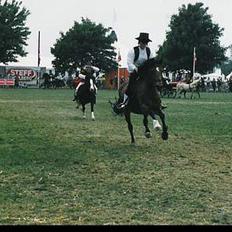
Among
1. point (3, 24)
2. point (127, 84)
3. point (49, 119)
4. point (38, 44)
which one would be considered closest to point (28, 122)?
point (49, 119)

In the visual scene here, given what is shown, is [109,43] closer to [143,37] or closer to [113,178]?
[143,37]

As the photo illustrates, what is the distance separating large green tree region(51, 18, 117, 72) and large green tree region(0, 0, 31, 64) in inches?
245

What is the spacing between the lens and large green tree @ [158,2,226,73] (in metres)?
89.4

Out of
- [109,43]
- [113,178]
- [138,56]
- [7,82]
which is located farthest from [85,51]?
[113,178]

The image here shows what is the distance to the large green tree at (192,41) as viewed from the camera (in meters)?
89.4

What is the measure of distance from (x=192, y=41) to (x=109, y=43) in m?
13.5

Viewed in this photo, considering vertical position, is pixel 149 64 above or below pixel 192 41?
below

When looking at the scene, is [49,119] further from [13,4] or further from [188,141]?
[13,4]

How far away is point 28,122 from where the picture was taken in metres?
22.3

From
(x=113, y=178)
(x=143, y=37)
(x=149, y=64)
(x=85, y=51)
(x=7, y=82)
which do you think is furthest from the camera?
(x=85, y=51)

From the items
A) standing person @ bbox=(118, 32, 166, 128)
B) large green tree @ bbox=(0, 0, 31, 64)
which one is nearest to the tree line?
large green tree @ bbox=(0, 0, 31, 64)

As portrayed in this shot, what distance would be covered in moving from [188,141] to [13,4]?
81.7 metres

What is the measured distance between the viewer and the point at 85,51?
9631 centimetres

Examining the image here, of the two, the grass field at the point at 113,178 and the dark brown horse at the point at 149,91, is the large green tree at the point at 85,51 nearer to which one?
the grass field at the point at 113,178
